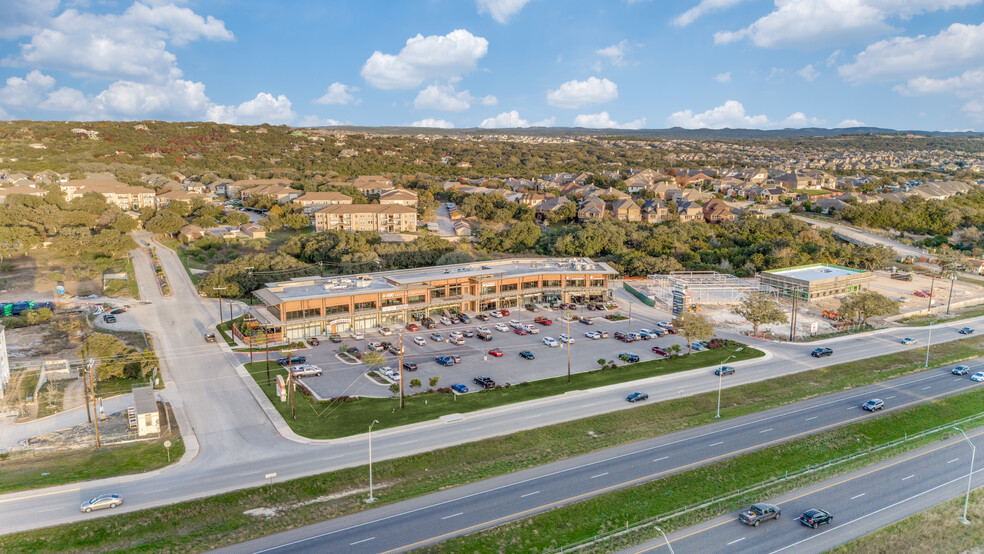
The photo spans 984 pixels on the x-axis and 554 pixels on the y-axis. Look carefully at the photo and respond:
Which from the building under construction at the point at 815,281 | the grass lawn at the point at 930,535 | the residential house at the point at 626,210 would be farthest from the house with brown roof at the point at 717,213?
the grass lawn at the point at 930,535

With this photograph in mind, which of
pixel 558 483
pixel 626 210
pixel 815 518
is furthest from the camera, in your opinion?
pixel 626 210

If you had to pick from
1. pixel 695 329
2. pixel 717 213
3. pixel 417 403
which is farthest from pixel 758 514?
pixel 717 213

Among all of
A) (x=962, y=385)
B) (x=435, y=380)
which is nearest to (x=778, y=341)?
(x=962, y=385)

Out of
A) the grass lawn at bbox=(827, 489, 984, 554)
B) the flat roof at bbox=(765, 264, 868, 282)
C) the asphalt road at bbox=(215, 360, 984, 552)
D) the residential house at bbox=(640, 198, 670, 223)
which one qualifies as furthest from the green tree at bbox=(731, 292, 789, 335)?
the residential house at bbox=(640, 198, 670, 223)

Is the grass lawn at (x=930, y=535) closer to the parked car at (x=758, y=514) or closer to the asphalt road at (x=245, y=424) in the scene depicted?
the parked car at (x=758, y=514)

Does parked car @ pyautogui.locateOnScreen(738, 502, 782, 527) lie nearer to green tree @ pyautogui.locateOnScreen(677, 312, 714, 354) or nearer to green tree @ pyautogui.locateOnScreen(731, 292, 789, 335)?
green tree @ pyautogui.locateOnScreen(677, 312, 714, 354)

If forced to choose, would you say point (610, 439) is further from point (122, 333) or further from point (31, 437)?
point (122, 333)

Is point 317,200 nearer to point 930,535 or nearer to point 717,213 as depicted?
point 717,213
